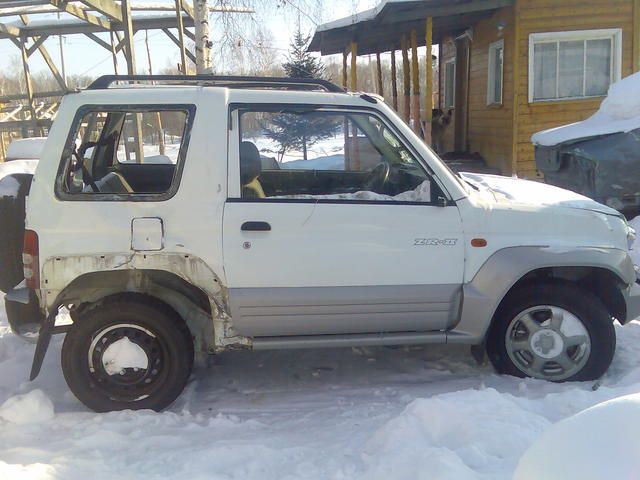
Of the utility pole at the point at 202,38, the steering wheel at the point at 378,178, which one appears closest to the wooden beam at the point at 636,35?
the utility pole at the point at 202,38

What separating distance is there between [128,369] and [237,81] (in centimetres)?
202

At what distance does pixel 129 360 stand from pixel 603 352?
2998 millimetres

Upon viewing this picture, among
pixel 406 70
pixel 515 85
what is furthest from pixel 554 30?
pixel 406 70

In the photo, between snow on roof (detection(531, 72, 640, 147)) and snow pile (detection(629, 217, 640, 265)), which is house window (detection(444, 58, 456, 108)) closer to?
snow on roof (detection(531, 72, 640, 147))

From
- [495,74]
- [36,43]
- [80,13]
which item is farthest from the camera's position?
[36,43]

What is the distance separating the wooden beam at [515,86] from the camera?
11.2 meters

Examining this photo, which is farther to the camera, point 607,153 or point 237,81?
point 607,153

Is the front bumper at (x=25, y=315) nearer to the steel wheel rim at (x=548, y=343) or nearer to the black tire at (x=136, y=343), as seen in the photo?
the black tire at (x=136, y=343)

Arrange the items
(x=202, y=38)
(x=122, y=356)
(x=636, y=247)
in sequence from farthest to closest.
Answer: (x=202, y=38) → (x=636, y=247) → (x=122, y=356)

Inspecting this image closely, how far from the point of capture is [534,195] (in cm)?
403

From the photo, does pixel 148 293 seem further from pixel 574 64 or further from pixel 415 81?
pixel 574 64

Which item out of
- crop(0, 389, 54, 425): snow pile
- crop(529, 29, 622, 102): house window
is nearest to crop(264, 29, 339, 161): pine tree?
crop(0, 389, 54, 425): snow pile

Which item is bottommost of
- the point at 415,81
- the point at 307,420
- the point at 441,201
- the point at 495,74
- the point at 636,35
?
the point at 307,420

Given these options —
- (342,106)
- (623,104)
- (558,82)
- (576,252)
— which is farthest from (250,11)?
(576,252)
